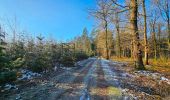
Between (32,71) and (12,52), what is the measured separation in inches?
98.1

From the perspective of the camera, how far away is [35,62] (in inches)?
813

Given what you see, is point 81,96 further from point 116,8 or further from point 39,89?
point 116,8

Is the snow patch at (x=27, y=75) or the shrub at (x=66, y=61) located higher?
the shrub at (x=66, y=61)

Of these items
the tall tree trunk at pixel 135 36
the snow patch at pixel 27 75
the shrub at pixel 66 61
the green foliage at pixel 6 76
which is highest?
the tall tree trunk at pixel 135 36

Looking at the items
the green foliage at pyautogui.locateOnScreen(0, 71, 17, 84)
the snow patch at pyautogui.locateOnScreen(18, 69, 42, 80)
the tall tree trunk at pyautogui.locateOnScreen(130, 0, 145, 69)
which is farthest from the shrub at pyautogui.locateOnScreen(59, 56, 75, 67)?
the green foliage at pyautogui.locateOnScreen(0, 71, 17, 84)

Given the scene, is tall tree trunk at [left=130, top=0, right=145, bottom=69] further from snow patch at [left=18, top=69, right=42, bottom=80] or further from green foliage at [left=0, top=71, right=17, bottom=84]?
green foliage at [left=0, top=71, right=17, bottom=84]

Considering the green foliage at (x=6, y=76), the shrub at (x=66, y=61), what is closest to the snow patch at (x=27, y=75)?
the green foliage at (x=6, y=76)

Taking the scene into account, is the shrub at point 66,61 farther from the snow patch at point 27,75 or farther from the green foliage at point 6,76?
the green foliage at point 6,76

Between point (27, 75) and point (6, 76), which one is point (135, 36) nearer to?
point (27, 75)

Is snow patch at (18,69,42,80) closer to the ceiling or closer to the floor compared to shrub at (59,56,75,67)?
closer to the floor

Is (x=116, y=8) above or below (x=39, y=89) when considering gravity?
above

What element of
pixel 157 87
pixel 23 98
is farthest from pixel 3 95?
pixel 157 87

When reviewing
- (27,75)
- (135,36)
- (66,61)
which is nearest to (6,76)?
(27,75)

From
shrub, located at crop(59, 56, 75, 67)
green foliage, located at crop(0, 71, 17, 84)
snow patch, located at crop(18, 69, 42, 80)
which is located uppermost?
shrub, located at crop(59, 56, 75, 67)
